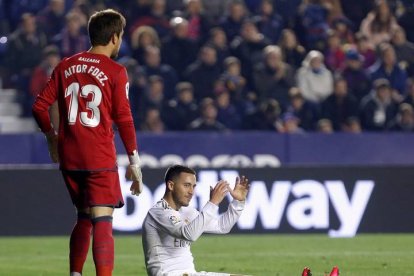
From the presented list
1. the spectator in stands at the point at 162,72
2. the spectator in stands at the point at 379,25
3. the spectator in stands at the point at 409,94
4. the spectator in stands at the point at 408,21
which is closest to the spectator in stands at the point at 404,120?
the spectator in stands at the point at 409,94

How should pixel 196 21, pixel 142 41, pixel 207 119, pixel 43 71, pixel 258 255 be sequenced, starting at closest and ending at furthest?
pixel 258 255 → pixel 207 119 → pixel 43 71 → pixel 142 41 → pixel 196 21

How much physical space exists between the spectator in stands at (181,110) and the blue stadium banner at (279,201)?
2.45m

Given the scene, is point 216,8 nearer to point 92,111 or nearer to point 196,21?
point 196,21

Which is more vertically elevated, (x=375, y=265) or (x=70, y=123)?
(x=70, y=123)

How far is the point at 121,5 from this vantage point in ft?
66.7

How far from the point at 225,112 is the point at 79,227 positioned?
35.7 ft

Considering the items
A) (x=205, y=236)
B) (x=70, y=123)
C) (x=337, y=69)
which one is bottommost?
(x=205, y=236)

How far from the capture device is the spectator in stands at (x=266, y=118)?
19.1 metres

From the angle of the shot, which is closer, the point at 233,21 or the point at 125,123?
the point at 125,123

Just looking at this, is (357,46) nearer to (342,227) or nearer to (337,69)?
(337,69)

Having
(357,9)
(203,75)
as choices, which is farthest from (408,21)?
(203,75)

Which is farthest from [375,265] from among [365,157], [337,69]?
[337,69]

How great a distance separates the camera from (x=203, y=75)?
1953 cm

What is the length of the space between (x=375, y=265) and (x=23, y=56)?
29.7ft
